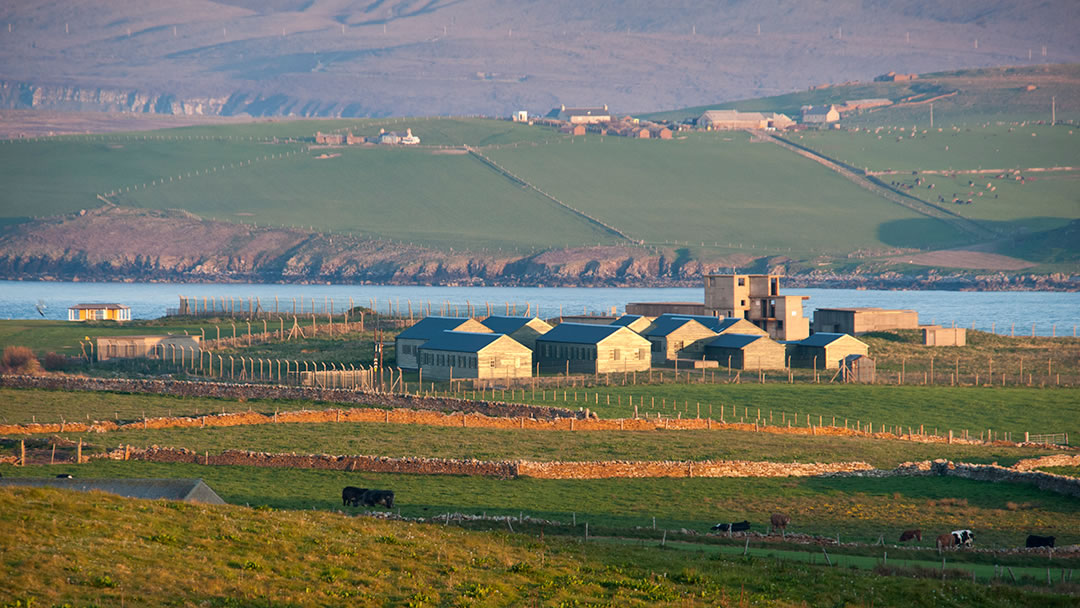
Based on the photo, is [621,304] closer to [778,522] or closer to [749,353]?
[749,353]

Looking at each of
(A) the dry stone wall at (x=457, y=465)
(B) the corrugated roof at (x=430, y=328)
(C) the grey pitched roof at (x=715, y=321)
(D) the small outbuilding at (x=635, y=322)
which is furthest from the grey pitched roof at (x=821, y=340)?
(A) the dry stone wall at (x=457, y=465)

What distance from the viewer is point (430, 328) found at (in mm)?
84125

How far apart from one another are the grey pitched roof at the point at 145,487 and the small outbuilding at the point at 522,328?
2008 inches

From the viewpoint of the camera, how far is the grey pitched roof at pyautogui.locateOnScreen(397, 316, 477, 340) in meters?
82.5

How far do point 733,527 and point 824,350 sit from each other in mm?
50594

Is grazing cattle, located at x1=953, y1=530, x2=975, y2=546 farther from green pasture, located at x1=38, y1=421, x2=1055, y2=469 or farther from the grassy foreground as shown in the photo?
green pasture, located at x1=38, y1=421, x2=1055, y2=469

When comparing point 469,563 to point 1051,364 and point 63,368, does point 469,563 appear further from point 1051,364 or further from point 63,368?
point 1051,364

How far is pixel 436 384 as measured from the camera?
75.2 m

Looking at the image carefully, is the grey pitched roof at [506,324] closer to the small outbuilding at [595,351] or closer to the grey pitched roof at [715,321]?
the small outbuilding at [595,351]

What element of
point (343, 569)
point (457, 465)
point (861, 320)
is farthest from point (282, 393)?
point (861, 320)

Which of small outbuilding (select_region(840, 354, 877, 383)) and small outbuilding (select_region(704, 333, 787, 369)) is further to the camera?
small outbuilding (select_region(704, 333, 787, 369))

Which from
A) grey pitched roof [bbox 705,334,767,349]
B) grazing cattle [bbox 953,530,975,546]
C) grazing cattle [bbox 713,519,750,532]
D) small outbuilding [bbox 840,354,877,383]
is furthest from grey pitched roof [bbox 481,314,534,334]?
grazing cattle [bbox 953,530,975,546]

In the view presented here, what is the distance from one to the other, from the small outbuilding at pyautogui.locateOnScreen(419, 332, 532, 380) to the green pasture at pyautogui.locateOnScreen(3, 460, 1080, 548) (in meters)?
31.4

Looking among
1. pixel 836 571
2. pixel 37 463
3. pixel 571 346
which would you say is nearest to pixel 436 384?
pixel 571 346
